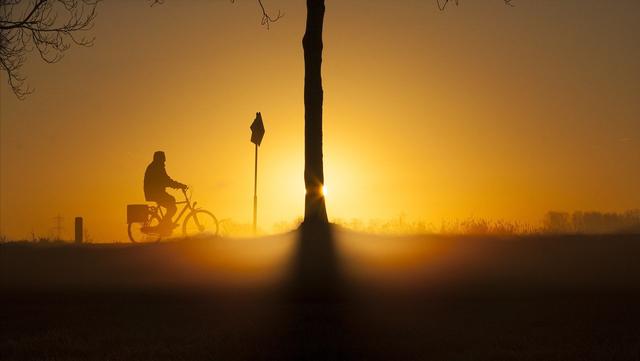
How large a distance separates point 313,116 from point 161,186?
5091 mm

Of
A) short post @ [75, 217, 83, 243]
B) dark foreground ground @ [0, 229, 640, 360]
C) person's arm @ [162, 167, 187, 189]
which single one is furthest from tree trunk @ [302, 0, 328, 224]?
short post @ [75, 217, 83, 243]

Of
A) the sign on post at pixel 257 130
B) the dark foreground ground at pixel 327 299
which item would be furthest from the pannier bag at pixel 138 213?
the sign on post at pixel 257 130

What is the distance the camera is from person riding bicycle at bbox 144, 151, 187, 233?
2373cm

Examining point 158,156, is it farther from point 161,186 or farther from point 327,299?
point 327,299

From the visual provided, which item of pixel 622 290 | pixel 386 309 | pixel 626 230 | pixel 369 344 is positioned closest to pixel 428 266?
pixel 622 290

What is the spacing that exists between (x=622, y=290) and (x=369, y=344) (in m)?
6.94

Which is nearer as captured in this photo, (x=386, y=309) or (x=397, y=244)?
(x=386, y=309)

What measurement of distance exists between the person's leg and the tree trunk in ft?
15.5

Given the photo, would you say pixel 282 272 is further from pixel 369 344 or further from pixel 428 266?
pixel 369 344

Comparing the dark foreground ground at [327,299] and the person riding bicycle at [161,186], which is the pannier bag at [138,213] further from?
the dark foreground ground at [327,299]

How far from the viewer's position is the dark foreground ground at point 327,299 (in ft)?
31.4

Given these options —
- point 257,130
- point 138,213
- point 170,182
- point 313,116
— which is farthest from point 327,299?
point 257,130

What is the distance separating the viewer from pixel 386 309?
12609mm

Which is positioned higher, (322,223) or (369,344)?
(322,223)
